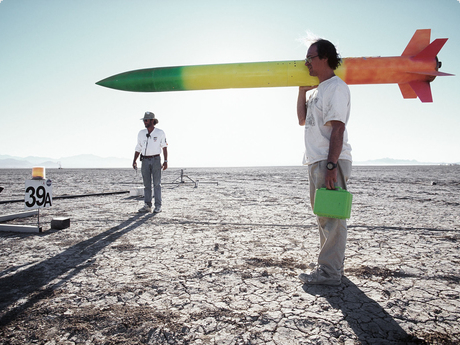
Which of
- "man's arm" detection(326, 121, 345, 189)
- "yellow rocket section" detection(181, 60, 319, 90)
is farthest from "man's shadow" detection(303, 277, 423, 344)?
"yellow rocket section" detection(181, 60, 319, 90)

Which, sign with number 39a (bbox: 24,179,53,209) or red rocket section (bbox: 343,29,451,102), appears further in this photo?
sign with number 39a (bbox: 24,179,53,209)

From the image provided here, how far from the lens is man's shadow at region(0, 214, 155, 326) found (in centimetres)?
195

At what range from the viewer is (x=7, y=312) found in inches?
72.0

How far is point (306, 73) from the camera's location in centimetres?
326

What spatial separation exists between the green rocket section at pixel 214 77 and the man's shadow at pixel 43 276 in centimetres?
221

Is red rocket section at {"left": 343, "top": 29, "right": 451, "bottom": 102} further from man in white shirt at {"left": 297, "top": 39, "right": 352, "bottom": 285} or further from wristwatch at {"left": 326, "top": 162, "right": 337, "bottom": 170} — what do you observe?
wristwatch at {"left": 326, "top": 162, "right": 337, "bottom": 170}

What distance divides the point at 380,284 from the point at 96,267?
2.57 metres

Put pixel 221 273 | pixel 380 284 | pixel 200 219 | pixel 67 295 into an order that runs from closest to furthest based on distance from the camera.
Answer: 1. pixel 67 295
2. pixel 380 284
3. pixel 221 273
4. pixel 200 219

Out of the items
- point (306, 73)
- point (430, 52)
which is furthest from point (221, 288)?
point (430, 52)

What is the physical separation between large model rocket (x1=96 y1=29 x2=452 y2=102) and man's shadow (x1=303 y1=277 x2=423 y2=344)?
2.23m

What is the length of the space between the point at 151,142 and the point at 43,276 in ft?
11.7

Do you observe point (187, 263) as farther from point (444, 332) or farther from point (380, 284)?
point (444, 332)

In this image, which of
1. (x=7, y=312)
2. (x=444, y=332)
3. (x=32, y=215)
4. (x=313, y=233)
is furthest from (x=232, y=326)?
(x=32, y=215)

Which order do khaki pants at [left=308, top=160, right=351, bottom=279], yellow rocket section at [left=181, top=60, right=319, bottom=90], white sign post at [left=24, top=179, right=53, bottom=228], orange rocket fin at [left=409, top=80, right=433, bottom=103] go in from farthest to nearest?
white sign post at [left=24, top=179, right=53, bottom=228], orange rocket fin at [left=409, top=80, right=433, bottom=103], yellow rocket section at [left=181, top=60, right=319, bottom=90], khaki pants at [left=308, top=160, right=351, bottom=279]
